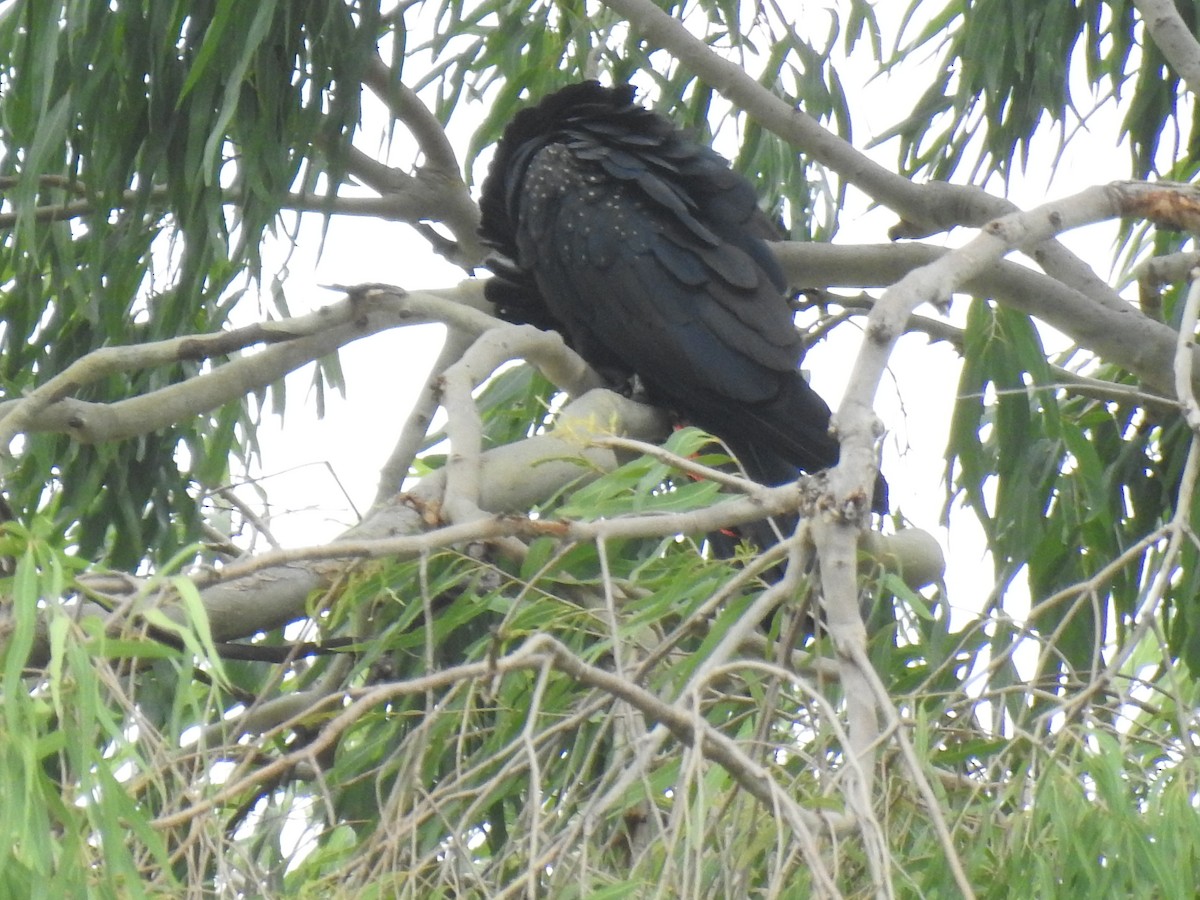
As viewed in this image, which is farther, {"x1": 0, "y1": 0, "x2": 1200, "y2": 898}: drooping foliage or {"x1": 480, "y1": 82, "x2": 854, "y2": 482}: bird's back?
{"x1": 480, "y1": 82, "x2": 854, "y2": 482}: bird's back

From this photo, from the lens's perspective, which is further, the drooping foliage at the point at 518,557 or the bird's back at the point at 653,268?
the bird's back at the point at 653,268

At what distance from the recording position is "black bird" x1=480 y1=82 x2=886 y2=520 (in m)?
2.11

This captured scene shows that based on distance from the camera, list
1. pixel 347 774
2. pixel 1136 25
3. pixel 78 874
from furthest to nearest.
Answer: pixel 1136 25 → pixel 347 774 → pixel 78 874

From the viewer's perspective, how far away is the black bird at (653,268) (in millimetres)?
2113

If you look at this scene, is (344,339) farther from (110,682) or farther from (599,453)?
(110,682)

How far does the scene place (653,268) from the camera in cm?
223

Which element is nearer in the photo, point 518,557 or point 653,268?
point 518,557

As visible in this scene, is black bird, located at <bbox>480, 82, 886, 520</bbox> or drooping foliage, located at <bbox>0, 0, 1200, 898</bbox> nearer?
drooping foliage, located at <bbox>0, 0, 1200, 898</bbox>

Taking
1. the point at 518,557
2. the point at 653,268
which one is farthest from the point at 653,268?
the point at 518,557

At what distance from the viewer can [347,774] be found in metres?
1.41

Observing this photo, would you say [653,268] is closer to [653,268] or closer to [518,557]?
[653,268]

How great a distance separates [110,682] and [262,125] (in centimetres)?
108

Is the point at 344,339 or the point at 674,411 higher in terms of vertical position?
the point at 344,339

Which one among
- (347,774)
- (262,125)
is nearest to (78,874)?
(347,774)
